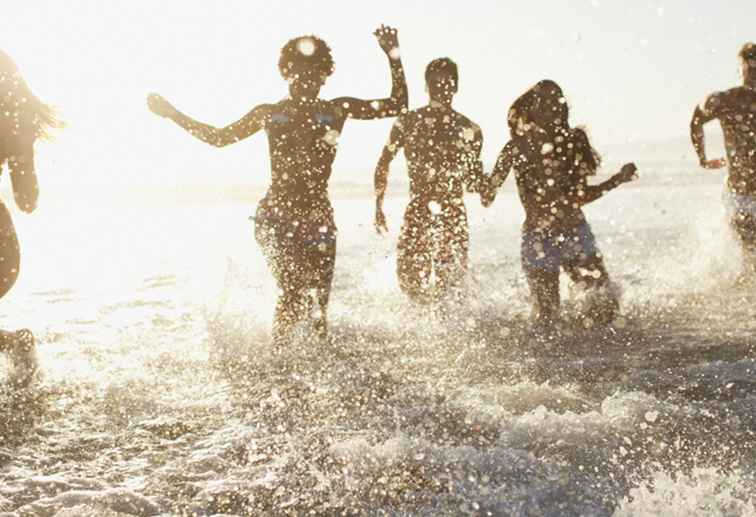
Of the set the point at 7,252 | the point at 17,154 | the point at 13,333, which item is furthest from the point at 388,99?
the point at 13,333

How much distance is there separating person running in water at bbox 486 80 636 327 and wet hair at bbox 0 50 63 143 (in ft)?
11.2

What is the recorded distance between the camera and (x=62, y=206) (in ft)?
99.1

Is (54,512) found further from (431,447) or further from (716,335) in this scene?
(716,335)

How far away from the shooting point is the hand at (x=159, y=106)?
5.27 metres

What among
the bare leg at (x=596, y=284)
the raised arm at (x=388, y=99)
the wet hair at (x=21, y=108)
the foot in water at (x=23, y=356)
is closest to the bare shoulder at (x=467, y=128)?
the bare leg at (x=596, y=284)

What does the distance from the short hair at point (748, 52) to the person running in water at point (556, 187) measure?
2.14 meters

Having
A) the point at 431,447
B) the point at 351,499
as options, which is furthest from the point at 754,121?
the point at 351,499

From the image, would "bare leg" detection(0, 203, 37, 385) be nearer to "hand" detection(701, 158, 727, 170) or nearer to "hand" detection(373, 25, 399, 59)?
"hand" detection(373, 25, 399, 59)

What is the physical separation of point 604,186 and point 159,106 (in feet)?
11.6

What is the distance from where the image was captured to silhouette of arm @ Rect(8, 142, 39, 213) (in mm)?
4926

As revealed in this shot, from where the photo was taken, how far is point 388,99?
18.0 ft

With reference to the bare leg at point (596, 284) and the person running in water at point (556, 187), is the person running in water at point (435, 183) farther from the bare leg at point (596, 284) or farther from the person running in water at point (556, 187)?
the bare leg at point (596, 284)

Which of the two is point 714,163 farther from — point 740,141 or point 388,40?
point 388,40

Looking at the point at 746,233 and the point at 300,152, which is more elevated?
the point at 300,152
